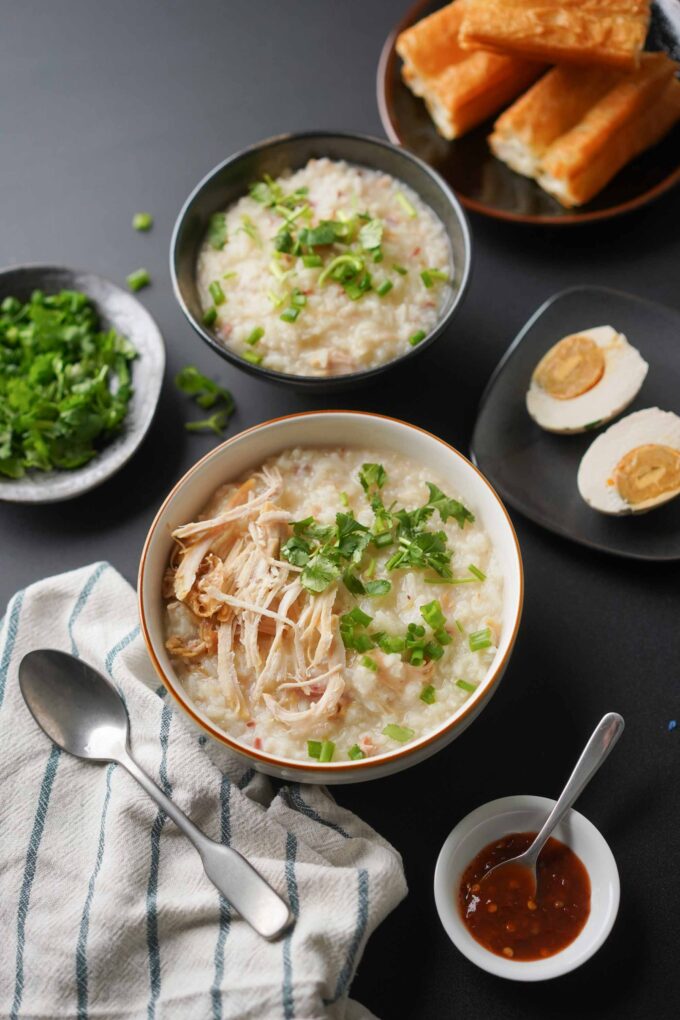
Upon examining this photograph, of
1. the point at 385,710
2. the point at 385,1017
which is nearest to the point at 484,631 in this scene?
the point at 385,710

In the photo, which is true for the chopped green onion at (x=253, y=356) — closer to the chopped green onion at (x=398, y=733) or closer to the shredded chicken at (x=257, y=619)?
the shredded chicken at (x=257, y=619)

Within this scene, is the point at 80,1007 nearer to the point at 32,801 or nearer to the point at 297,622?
the point at 32,801

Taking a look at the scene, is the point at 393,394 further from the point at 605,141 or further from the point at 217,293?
the point at 605,141

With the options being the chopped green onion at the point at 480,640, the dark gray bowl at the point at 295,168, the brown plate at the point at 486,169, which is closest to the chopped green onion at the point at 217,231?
the dark gray bowl at the point at 295,168

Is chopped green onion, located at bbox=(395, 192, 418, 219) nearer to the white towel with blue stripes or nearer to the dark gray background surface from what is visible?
the dark gray background surface

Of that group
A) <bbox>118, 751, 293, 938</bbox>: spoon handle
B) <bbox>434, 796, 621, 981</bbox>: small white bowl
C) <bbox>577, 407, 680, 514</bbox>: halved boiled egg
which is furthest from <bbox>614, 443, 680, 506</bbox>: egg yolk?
<bbox>118, 751, 293, 938</bbox>: spoon handle

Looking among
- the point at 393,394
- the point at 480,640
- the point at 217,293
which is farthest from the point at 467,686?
the point at 217,293
